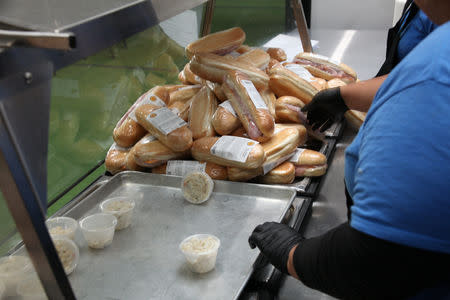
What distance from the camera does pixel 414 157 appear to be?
0.63m

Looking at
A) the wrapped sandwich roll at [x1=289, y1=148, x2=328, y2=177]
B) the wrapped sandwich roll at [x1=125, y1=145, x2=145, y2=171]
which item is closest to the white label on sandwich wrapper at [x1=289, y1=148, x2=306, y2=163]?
the wrapped sandwich roll at [x1=289, y1=148, x2=328, y2=177]

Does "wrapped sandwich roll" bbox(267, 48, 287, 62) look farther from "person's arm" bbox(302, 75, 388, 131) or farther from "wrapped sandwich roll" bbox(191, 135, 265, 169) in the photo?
"wrapped sandwich roll" bbox(191, 135, 265, 169)

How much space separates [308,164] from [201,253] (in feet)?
2.05

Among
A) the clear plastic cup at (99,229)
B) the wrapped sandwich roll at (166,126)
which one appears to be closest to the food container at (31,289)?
the clear plastic cup at (99,229)

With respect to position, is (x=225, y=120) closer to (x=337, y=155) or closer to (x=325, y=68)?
(x=337, y=155)

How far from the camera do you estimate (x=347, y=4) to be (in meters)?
4.09

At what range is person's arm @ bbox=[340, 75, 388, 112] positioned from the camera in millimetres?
1428

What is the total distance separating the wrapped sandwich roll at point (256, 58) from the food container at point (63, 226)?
2.98 feet

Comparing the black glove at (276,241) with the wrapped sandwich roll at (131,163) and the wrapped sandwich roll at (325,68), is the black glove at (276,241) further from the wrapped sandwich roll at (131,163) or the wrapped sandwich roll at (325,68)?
the wrapped sandwich roll at (325,68)

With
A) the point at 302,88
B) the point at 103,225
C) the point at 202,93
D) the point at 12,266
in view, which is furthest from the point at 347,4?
the point at 12,266

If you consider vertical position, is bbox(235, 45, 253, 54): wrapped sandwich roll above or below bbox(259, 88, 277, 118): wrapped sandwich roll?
above

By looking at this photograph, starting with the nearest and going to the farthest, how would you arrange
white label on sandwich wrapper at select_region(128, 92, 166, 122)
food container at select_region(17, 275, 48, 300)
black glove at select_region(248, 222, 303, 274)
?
food container at select_region(17, 275, 48, 300)
black glove at select_region(248, 222, 303, 274)
white label on sandwich wrapper at select_region(128, 92, 166, 122)

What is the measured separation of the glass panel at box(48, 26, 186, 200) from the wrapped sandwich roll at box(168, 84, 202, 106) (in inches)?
12.8

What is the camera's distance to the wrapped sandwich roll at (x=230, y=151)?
1.40 metres
